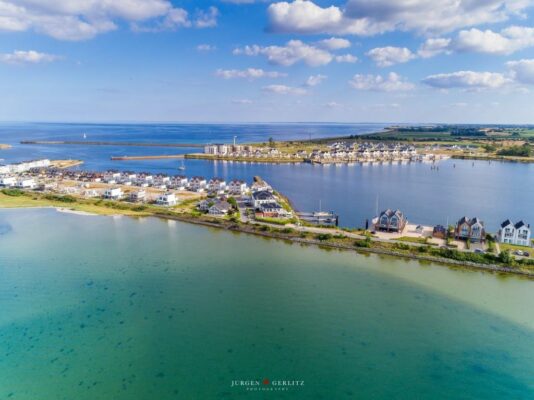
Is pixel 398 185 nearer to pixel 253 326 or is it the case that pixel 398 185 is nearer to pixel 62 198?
pixel 253 326

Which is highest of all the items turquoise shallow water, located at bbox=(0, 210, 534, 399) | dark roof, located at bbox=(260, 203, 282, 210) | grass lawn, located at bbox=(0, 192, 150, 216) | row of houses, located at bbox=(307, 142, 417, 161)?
row of houses, located at bbox=(307, 142, 417, 161)

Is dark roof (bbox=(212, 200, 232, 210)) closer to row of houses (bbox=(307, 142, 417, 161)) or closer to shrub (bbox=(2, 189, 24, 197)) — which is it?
shrub (bbox=(2, 189, 24, 197))

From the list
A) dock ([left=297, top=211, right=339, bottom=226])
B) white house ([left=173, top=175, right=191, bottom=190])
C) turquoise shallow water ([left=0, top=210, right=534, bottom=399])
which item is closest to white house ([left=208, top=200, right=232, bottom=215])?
dock ([left=297, top=211, right=339, bottom=226])

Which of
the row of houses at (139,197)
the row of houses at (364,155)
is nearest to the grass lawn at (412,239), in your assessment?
the row of houses at (139,197)

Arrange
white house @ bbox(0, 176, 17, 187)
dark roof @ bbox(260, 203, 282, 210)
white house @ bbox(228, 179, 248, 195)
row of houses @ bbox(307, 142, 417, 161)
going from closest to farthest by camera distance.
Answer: dark roof @ bbox(260, 203, 282, 210) → white house @ bbox(228, 179, 248, 195) → white house @ bbox(0, 176, 17, 187) → row of houses @ bbox(307, 142, 417, 161)

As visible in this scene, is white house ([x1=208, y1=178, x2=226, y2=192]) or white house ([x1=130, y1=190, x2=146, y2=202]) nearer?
white house ([x1=130, y1=190, x2=146, y2=202])
